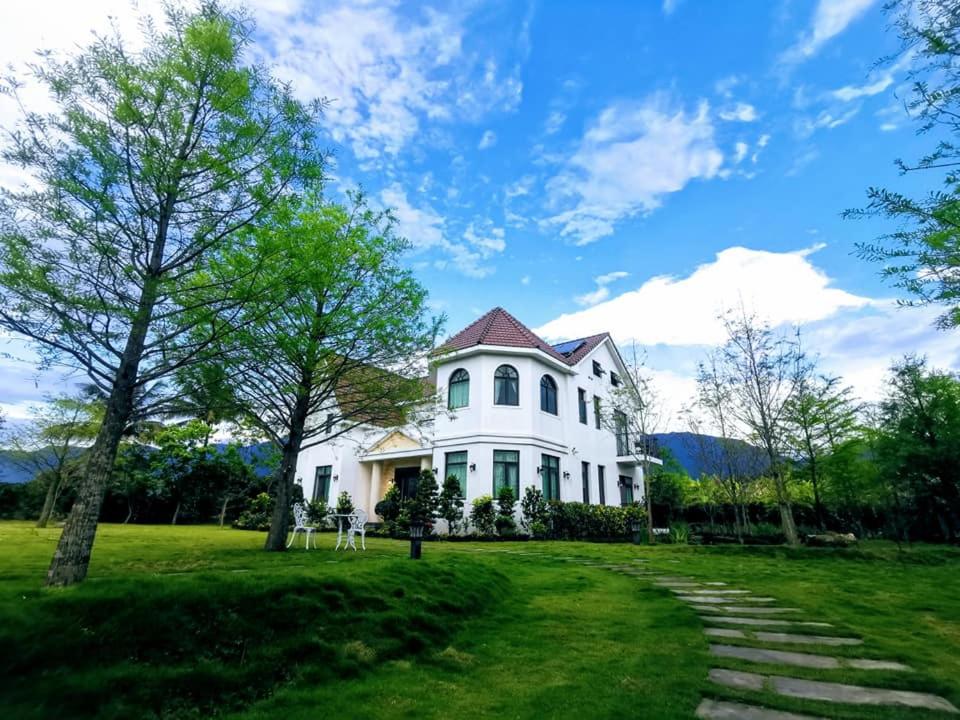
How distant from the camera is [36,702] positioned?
2.22 meters

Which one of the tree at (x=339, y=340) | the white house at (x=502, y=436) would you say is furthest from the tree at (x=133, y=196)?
the white house at (x=502, y=436)

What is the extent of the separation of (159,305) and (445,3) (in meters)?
9.06

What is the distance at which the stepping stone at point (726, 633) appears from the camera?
4.38 meters

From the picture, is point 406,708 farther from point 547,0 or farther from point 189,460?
point 189,460

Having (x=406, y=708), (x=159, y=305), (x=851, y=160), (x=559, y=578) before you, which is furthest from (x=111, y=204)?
(x=851, y=160)

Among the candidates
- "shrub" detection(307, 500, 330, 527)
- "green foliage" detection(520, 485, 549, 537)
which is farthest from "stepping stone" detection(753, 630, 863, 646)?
"shrub" detection(307, 500, 330, 527)

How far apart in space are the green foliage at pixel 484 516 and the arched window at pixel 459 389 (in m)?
4.13

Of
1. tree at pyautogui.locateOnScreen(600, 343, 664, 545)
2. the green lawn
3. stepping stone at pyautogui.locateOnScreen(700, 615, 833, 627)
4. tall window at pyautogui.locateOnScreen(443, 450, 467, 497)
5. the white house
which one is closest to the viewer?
the green lawn

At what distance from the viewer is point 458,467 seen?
18266mm

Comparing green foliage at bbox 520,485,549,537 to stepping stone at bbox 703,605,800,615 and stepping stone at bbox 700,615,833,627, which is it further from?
stepping stone at bbox 700,615,833,627

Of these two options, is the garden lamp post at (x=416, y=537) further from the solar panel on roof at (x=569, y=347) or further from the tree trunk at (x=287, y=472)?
the solar panel on roof at (x=569, y=347)

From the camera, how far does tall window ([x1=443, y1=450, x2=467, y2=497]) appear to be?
17844 mm

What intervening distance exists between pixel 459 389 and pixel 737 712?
55.5ft

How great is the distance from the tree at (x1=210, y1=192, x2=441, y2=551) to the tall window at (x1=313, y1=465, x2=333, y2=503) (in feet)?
41.3
